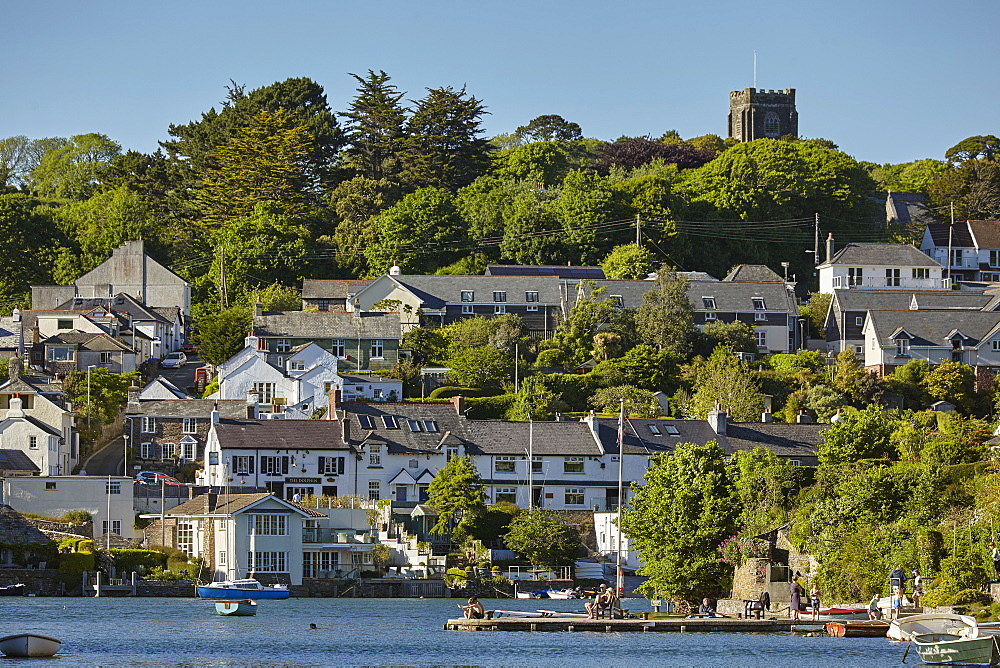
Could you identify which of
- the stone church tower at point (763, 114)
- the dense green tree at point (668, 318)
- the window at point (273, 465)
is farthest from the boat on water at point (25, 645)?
the stone church tower at point (763, 114)

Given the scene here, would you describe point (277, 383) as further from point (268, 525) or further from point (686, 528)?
point (686, 528)

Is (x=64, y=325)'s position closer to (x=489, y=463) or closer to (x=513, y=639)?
(x=489, y=463)

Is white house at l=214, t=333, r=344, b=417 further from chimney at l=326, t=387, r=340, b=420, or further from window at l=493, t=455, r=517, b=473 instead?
window at l=493, t=455, r=517, b=473

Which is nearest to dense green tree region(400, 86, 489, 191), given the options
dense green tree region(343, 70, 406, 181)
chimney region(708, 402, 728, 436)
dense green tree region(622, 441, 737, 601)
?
dense green tree region(343, 70, 406, 181)

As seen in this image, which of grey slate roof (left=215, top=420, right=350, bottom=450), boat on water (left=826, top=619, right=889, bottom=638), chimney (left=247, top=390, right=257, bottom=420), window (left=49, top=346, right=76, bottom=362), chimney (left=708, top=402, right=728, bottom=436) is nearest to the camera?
boat on water (left=826, top=619, right=889, bottom=638)

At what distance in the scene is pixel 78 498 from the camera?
3142 inches

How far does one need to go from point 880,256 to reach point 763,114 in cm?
6100

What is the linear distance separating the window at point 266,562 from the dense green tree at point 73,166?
224ft

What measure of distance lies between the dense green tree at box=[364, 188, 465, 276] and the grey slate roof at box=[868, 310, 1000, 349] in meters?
30.6

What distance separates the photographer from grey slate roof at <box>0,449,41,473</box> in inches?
3253

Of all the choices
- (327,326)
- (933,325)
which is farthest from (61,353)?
(933,325)

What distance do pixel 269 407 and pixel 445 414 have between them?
10.4 m

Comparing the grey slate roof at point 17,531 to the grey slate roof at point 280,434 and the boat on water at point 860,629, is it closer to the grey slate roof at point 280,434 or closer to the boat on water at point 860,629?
the grey slate roof at point 280,434

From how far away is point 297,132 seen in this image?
127 m
